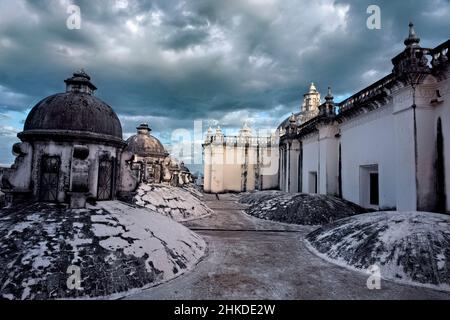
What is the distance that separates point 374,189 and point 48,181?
41.9ft

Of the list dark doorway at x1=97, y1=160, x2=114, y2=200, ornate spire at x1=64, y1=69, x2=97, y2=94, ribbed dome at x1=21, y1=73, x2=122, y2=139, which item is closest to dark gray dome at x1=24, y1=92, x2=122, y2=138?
ribbed dome at x1=21, y1=73, x2=122, y2=139

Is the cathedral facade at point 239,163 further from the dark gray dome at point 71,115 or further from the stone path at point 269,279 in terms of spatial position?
the dark gray dome at point 71,115

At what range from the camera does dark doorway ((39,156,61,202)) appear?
6164mm

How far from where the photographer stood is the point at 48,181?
20.2ft

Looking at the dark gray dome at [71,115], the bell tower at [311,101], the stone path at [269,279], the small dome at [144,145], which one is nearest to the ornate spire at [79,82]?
the dark gray dome at [71,115]

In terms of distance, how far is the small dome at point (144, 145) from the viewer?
1827 cm

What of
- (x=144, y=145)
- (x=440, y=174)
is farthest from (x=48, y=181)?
(x=144, y=145)

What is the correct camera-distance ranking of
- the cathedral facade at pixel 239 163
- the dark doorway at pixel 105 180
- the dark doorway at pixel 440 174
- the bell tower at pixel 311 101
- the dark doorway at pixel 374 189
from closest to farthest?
1. the dark doorway at pixel 105 180
2. the dark doorway at pixel 440 174
3. the dark doorway at pixel 374 189
4. the cathedral facade at pixel 239 163
5. the bell tower at pixel 311 101

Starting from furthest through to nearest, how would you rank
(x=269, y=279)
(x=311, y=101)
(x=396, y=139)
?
1. (x=311, y=101)
2. (x=396, y=139)
3. (x=269, y=279)

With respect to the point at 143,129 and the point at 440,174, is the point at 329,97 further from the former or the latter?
the point at 143,129

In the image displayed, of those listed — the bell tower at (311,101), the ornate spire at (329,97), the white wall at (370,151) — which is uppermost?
the bell tower at (311,101)

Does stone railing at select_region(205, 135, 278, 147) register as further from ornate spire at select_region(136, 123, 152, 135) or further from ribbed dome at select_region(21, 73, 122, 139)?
ribbed dome at select_region(21, 73, 122, 139)
